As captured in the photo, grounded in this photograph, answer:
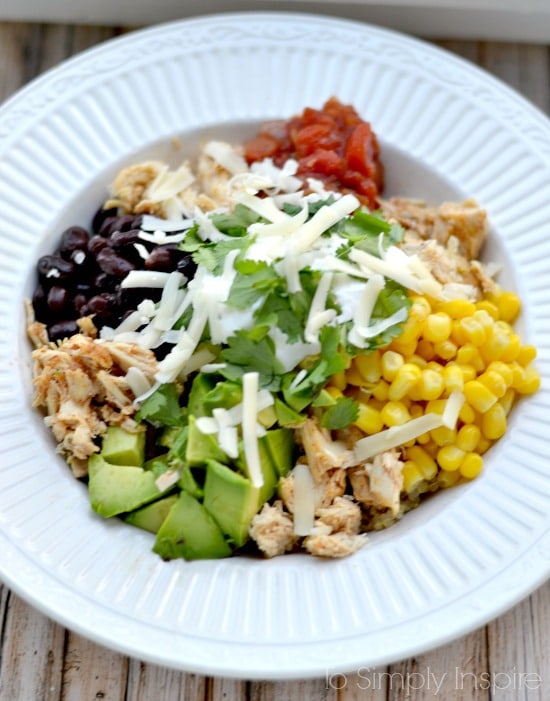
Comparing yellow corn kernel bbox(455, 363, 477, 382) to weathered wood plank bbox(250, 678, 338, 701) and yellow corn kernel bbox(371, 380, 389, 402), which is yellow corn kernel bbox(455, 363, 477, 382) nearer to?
yellow corn kernel bbox(371, 380, 389, 402)

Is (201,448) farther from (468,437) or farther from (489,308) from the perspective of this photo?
(489,308)

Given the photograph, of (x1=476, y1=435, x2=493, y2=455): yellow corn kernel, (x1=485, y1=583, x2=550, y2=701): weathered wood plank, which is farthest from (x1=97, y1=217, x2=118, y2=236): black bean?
(x1=485, y1=583, x2=550, y2=701): weathered wood plank

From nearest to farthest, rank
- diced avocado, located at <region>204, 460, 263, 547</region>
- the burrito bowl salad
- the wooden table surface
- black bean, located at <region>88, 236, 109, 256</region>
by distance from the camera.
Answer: diced avocado, located at <region>204, 460, 263, 547</region>
the burrito bowl salad
the wooden table surface
black bean, located at <region>88, 236, 109, 256</region>

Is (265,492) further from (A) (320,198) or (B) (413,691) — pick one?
(A) (320,198)

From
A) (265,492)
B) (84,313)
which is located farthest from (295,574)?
(84,313)

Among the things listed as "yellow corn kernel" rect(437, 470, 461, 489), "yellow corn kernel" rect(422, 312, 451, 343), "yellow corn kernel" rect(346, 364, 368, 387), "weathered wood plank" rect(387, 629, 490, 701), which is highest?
"yellow corn kernel" rect(422, 312, 451, 343)

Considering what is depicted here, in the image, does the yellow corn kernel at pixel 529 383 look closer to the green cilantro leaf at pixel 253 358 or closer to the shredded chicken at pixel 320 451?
the shredded chicken at pixel 320 451

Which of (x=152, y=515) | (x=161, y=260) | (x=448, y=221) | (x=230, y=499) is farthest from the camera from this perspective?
(x=448, y=221)

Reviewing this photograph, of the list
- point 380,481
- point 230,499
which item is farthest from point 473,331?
point 230,499
